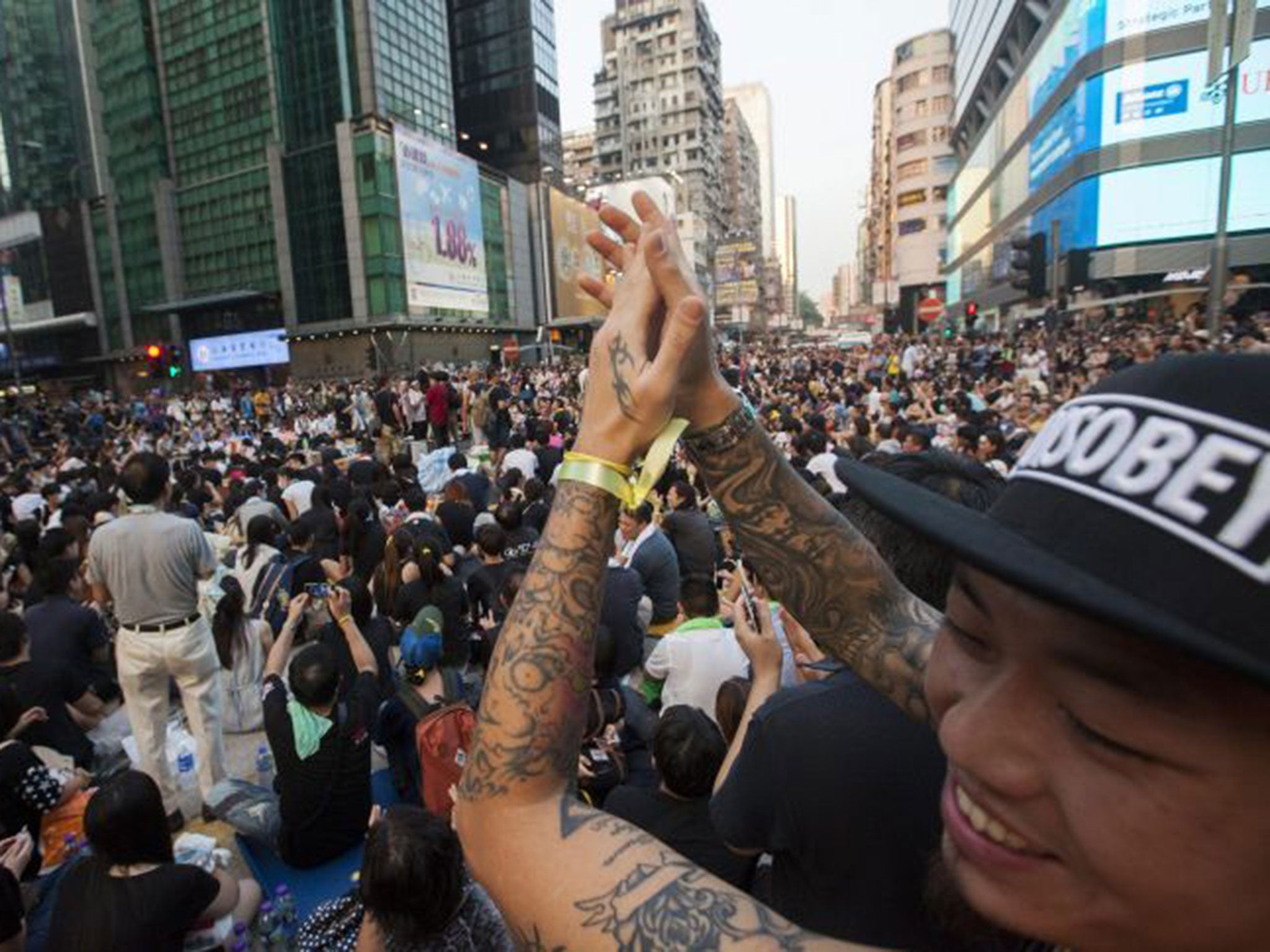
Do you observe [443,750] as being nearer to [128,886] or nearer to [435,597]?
[128,886]

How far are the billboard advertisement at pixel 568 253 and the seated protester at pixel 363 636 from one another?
54.3 metres

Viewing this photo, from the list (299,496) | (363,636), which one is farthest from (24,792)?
(299,496)

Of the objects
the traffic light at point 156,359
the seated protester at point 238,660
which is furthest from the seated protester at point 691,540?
the traffic light at point 156,359

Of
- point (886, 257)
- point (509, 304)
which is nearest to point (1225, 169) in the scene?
point (509, 304)

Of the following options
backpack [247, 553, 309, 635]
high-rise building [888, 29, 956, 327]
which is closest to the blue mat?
backpack [247, 553, 309, 635]

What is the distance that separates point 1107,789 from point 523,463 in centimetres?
1007

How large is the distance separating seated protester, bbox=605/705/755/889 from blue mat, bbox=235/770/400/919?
6.90ft

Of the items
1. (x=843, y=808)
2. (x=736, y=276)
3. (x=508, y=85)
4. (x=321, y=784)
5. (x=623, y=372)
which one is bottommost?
(x=321, y=784)

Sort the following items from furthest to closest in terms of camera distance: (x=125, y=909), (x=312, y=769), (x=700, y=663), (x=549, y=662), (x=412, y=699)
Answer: (x=412, y=699) → (x=700, y=663) → (x=312, y=769) → (x=125, y=909) → (x=549, y=662)

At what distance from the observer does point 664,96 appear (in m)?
93.5

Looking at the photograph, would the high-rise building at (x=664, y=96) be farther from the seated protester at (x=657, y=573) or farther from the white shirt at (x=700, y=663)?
the white shirt at (x=700, y=663)

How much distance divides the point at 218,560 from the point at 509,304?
4928 cm

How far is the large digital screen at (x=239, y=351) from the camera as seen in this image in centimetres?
4491

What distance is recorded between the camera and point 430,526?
6.99 metres
